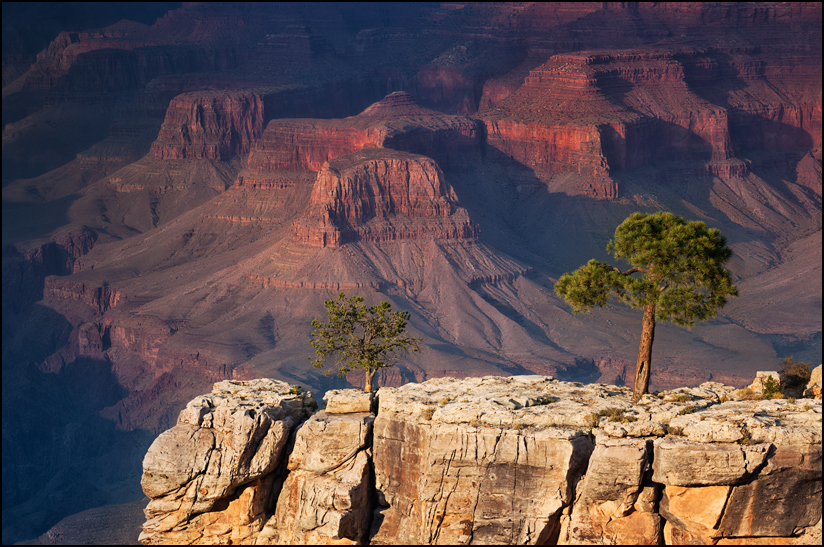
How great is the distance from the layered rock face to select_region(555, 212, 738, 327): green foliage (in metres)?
3.80

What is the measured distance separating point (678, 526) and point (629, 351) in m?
97.9

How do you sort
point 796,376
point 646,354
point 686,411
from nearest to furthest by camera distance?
point 686,411 → point 646,354 → point 796,376

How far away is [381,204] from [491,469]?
11350 cm

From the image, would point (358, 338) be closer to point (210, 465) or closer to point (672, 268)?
point (210, 465)

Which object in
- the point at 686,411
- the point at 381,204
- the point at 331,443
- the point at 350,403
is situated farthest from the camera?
the point at 381,204

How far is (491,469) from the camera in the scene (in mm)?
45875

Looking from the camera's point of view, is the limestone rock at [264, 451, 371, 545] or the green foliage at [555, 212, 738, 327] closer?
the limestone rock at [264, 451, 371, 545]

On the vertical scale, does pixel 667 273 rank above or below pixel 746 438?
above

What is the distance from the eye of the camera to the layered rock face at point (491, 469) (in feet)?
145

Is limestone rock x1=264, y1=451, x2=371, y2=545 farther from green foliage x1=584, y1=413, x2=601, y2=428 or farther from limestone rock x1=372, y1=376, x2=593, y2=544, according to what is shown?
green foliage x1=584, y1=413, x2=601, y2=428

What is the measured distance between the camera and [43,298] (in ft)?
606

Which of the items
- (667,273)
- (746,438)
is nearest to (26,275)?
(667,273)

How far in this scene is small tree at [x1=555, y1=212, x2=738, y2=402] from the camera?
5125 cm

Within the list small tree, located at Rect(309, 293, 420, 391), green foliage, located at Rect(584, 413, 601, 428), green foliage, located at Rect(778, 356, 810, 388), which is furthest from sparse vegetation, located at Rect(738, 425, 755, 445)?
small tree, located at Rect(309, 293, 420, 391)
